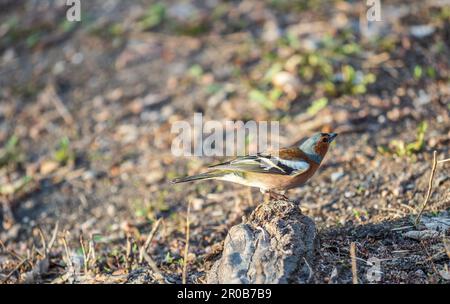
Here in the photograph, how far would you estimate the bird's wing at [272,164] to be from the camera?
4715 mm

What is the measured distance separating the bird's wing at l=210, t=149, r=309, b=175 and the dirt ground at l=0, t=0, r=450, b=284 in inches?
22.3

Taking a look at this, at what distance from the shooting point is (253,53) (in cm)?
779

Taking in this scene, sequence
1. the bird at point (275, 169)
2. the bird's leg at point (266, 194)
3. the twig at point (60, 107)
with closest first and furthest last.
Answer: the bird at point (275, 169) → the bird's leg at point (266, 194) → the twig at point (60, 107)

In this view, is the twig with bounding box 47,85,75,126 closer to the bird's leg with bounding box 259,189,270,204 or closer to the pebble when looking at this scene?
the bird's leg with bounding box 259,189,270,204

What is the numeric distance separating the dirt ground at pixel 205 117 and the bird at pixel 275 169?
49cm

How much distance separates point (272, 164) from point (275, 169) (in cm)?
6

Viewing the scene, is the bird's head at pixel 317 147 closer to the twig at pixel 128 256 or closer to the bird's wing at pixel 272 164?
the bird's wing at pixel 272 164

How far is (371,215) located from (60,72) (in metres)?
5.41

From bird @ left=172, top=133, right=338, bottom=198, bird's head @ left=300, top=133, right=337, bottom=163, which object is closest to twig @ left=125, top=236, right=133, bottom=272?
bird @ left=172, top=133, right=338, bottom=198

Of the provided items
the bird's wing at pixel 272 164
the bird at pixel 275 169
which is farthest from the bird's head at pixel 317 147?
the bird's wing at pixel 272 164

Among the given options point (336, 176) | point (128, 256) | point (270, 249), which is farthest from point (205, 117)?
point (270, 249)

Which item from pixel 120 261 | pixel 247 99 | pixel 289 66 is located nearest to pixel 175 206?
pixel 120 261

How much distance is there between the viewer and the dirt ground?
4629mm

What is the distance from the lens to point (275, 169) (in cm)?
472
